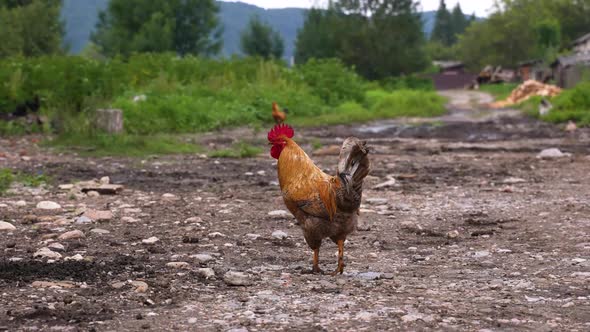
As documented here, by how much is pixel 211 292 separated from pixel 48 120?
10808 mm

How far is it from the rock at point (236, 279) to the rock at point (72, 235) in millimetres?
1774

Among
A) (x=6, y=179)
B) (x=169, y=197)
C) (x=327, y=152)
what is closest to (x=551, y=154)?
(x=327, y=152)

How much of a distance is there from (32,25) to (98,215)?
116ft

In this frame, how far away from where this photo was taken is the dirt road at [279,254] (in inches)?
154

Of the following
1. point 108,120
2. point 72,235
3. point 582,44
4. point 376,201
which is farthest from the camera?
point 582,44

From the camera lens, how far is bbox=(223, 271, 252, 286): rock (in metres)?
4.60

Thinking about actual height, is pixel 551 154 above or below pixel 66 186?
below

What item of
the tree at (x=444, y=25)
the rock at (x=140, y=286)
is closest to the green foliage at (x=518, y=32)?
the tree at (x=444, y=25)

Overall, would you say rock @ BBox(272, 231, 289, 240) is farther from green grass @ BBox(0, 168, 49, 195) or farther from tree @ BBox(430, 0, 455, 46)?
tree @ BBox(430, 0, 455, 46)

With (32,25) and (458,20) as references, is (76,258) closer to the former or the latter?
(32,25)

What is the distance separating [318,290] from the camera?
177 inches

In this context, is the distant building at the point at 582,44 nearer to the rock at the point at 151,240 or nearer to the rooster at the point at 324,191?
the rock at the point at 151,240

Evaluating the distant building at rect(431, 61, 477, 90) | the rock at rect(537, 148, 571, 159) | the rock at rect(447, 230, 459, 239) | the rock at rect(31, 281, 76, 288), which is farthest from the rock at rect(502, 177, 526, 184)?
the distant building at rect(431, 61, 477, 90)

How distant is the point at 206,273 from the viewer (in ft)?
15.8
